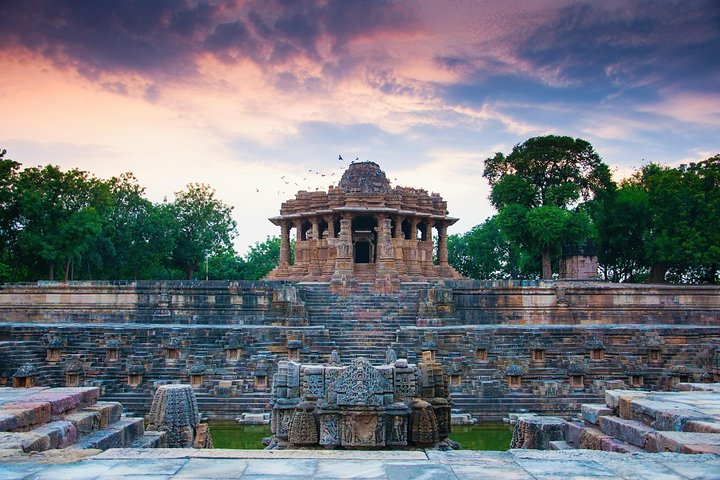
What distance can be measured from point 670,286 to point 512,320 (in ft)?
19.7

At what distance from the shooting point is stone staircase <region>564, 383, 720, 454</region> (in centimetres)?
637

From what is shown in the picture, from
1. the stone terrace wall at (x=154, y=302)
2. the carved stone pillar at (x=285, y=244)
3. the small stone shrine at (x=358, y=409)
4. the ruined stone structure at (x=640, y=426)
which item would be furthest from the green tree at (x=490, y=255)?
the small stone shrine at (x=358, y=409)

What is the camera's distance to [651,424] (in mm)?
7480

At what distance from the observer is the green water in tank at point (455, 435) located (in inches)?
458

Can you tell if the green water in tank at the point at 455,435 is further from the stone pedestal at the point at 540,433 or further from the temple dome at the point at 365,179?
the temple dome at the point at 365,179

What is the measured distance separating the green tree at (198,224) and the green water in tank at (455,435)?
30.4 m

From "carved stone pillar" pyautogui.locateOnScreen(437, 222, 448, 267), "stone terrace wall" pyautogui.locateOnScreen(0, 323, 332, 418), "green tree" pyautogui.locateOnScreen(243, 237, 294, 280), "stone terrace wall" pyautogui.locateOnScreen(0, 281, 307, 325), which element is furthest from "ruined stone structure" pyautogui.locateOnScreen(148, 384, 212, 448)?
"green tree" pyautogui.locateOnScreen(243, 237, 294, 280)

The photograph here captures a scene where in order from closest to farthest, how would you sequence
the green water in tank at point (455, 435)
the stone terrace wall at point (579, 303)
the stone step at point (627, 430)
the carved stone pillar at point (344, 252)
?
the stone step at point (627, 430)
the green water in tank at point (455, 435)
the stone terrace wall at point (579, 303)
the carved stone pillar at point (344, 252)

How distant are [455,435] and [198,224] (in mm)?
33151

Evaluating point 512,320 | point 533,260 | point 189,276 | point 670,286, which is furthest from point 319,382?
point 189,276

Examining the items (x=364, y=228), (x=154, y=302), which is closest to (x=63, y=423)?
(x=154, y=302)

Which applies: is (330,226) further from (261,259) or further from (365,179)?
(261,259)

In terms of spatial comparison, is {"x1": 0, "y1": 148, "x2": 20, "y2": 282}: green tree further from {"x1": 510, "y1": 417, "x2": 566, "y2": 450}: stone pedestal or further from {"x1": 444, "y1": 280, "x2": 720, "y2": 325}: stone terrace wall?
{"x1": 510, "y1": 417, "x2": 566, "y2": 450}: stone pedestal

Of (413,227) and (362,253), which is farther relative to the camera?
(362,253)
